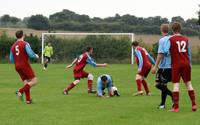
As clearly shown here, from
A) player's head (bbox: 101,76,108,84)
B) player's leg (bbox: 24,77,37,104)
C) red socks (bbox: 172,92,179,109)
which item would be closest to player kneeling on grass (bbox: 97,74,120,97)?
player's head (bbox: 101,76,108,84)

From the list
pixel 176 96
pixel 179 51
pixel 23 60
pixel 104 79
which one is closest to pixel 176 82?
pixel 176 96

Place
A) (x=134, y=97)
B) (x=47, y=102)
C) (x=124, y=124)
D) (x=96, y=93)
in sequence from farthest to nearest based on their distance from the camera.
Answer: (x=96, y=93) < (x=134, y=97) < (x=47, y=102) < (x=124, y=124)

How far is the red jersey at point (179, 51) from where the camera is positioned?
1302cm

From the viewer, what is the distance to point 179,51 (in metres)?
13.0

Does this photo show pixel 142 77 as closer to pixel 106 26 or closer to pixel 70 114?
pixel 70 114

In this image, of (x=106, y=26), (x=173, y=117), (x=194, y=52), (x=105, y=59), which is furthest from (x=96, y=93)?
(x=106, y=26)

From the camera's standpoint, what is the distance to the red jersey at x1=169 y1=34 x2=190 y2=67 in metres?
13.0

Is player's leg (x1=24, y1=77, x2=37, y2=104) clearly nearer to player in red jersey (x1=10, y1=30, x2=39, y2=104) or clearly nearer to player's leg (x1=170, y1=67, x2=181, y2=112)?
player in red jersey (x1=10, y1=30, x2=39, y2=104)

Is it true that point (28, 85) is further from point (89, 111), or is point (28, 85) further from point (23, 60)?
point (89, 111)

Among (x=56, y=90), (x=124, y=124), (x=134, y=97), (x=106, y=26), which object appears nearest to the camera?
(x=124, y=124)

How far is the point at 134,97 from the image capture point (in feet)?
56.7

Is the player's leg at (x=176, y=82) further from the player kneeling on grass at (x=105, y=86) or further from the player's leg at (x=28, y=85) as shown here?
the player kneeling on grass at (x=105, y=86)

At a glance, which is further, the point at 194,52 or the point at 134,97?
the point at 194,52

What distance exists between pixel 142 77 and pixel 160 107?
172 inches
